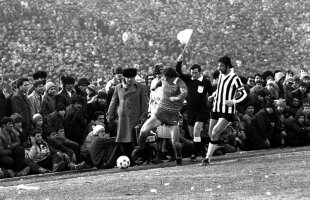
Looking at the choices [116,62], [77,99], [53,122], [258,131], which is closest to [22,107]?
[53,122]

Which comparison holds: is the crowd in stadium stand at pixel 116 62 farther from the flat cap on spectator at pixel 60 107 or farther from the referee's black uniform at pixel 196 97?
the referee's black uniform at pixel 196 97

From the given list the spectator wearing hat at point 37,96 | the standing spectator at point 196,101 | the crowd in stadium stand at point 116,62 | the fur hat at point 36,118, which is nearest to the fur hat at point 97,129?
the crowd in stadium stand at point 116,62

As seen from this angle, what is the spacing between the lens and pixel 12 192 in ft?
70.6

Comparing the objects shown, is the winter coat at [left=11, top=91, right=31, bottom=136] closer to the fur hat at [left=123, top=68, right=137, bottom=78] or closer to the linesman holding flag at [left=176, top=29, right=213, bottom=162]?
the fur hat at [left=123, top=68, right=137, bottom=78]

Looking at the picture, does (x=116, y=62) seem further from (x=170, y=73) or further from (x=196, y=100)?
(x=170, y=73)

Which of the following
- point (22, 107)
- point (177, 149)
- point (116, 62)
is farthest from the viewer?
point (116, 62)

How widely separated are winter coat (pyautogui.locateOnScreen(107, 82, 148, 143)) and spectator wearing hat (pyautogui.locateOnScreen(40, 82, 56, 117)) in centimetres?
139

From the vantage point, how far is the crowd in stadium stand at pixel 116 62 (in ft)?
89.9

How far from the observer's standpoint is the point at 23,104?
90.3 ft

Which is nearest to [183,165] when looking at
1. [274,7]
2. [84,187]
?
[84,187]

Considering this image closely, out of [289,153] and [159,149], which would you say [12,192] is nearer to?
[159,149]

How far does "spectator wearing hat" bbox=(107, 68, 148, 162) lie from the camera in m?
27.4

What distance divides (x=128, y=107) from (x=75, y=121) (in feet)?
4.56

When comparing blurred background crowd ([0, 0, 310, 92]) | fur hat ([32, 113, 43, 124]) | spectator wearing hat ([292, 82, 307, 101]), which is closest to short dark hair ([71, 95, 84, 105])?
fur hat ([32, 113, 43, 124])
